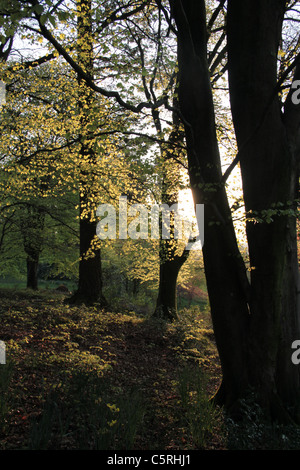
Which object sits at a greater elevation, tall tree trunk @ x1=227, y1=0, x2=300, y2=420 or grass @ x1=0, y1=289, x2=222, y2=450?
tall tree trunk @ x1=227, y1=0, x2=300, y2=420

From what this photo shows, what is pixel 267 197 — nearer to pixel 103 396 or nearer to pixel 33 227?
pixel 103 396

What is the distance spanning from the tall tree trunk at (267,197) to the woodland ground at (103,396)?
668 mm

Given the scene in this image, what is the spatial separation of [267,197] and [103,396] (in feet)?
10.5

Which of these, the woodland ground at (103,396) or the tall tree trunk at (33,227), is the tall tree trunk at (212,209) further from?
the tall tree trunk at (33,227)

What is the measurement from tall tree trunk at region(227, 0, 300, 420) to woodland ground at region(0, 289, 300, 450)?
668mm

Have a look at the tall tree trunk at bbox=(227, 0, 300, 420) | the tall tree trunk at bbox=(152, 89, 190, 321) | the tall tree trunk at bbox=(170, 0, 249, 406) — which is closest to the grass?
the tall tree trunk at bbox=(170, 0, 249, 406)

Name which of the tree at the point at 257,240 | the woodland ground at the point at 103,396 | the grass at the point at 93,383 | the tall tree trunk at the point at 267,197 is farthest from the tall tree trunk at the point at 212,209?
the grass at the point at 93,383

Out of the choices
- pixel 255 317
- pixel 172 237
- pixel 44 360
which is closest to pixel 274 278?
pixel 255 317

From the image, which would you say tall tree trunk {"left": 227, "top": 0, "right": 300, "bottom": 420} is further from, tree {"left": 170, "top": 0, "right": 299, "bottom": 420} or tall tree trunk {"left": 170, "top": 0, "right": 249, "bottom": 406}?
tall tree trunk {"left": 170, "top": 0, "right": 249, "bottom": 406}

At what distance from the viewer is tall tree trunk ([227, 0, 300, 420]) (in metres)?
4.13

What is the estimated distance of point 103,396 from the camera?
370 centimetres

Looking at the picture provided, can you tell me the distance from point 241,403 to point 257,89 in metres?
4.11

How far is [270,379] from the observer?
412 centimetres
